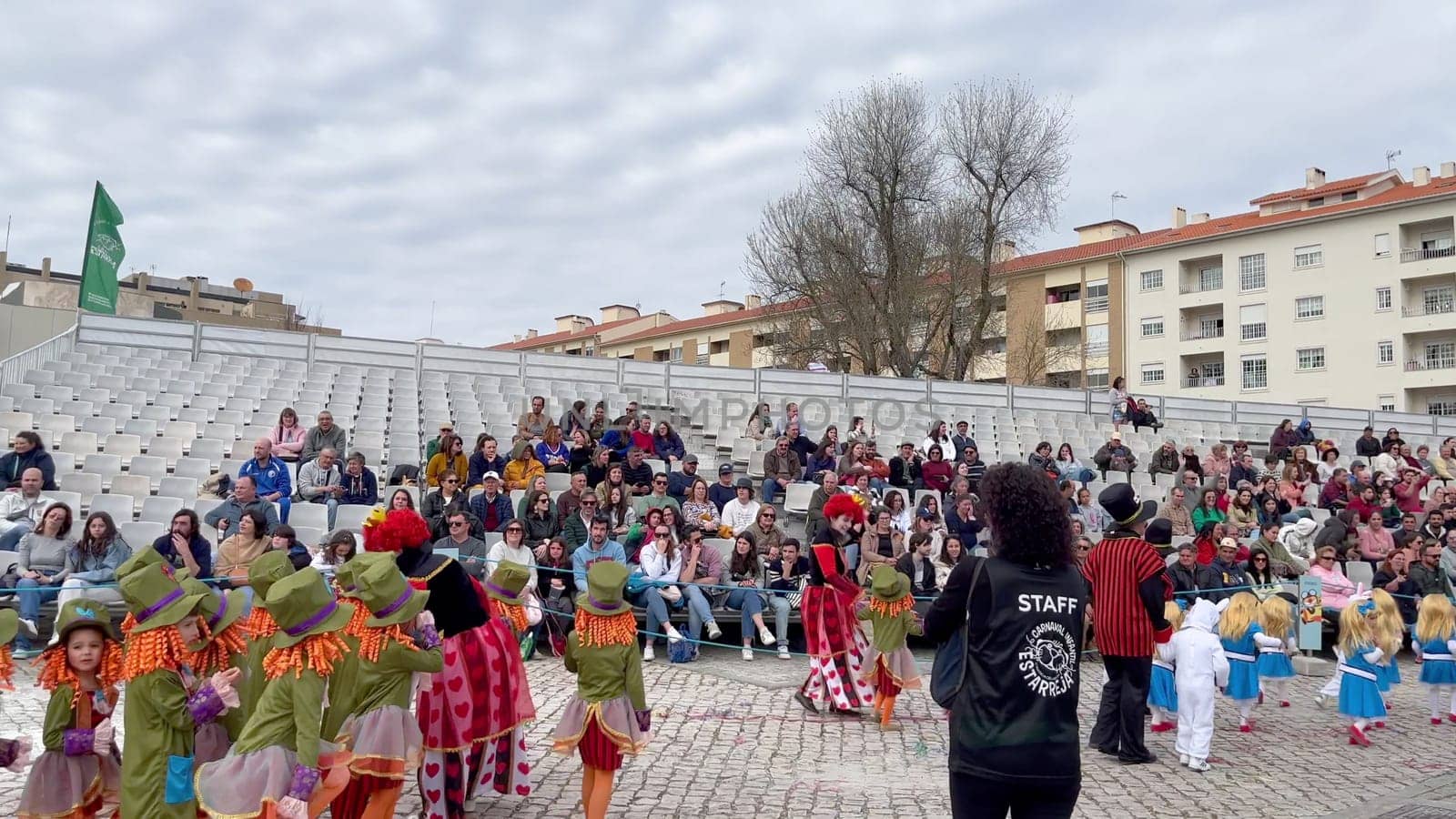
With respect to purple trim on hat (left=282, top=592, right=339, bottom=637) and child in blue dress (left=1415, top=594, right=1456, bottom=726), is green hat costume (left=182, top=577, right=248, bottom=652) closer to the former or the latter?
purple trim on hat (left=282, top=592, right=339, bottom=637)

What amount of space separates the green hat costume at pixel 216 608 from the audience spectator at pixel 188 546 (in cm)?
483

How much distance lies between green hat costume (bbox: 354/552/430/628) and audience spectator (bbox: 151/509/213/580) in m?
5.54

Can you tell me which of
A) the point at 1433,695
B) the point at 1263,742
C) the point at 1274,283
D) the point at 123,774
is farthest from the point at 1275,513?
the point at 1274,283

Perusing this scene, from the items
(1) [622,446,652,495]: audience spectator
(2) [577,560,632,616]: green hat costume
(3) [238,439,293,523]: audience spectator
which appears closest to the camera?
(2) [577,560,632,616]: green hat costume

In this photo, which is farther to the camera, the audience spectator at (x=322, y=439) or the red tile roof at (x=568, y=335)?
the red tile roof at (x=568, y=335)

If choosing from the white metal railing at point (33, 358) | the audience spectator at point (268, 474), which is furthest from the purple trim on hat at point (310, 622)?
the white metal railing at point (33, 358)

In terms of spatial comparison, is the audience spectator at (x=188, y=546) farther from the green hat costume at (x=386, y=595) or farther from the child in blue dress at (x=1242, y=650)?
the child in blue dress at (x=1242, y=650)

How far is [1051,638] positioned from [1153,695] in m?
5.10

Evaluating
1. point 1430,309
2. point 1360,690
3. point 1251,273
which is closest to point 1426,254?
point 1430,309

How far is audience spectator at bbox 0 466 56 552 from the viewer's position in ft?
33.4

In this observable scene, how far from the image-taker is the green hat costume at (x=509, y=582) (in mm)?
5621

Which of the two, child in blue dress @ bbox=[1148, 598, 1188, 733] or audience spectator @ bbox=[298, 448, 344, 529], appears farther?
audience spectator @ bbox=[298, 448, 344, 529]

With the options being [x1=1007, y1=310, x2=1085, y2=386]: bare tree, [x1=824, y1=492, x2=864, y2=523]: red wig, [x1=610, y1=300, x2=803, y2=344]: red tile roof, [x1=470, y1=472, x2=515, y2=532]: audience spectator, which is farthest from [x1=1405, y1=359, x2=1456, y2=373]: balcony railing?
[x1=824, y1=492, x2=864, y2=523]: red wig

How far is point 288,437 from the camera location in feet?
44.8
